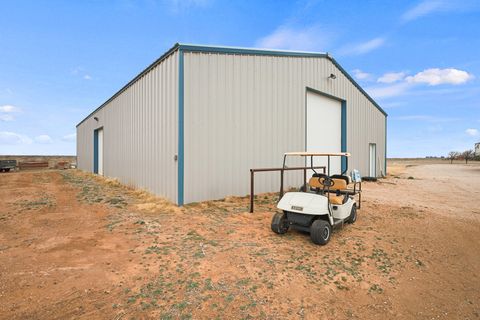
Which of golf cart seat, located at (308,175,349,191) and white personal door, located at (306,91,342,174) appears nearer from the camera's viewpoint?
golf cart seat, located at (308,175,349,191)

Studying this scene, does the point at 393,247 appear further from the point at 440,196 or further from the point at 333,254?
the point at 440,196

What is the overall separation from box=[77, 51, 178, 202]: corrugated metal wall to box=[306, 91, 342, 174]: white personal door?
22.5 ft

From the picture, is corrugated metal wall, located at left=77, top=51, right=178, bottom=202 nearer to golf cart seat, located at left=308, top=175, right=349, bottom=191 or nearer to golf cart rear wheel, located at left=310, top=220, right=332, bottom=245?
golf cart seat, located at left=308, top=175, right=349, bottom=191

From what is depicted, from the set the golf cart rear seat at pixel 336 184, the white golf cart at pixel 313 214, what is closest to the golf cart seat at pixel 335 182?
the golf cart rear seat at pixel 336 184

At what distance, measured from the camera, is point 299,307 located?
3254 mm

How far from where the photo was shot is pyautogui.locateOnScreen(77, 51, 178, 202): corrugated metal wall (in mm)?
8445

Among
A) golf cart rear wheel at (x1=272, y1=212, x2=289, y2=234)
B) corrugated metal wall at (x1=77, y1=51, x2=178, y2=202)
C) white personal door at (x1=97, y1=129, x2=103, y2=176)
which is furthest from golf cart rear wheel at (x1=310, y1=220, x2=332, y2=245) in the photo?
white personal door at (x1=97, y1=129, x2=103, y2=176)

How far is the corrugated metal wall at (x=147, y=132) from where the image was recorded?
8.45 meters

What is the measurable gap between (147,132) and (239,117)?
151 inches

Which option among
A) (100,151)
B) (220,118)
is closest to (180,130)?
(220,118)

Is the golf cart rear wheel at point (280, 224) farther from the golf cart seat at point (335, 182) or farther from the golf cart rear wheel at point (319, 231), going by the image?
the golf cart seat at point (335, 182)

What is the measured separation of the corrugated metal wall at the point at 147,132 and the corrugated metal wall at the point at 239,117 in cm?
64

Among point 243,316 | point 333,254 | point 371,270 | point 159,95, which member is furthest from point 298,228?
point 159,95

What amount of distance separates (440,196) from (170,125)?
11.0 metres
